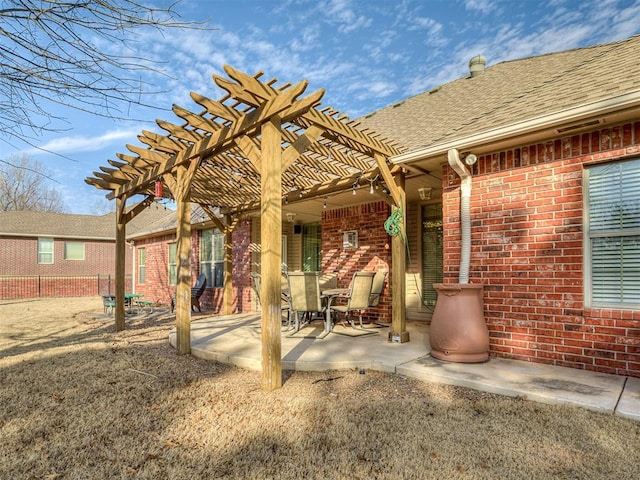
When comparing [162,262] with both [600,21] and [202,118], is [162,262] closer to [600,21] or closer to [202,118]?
[202,118]

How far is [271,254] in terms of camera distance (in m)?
3.40

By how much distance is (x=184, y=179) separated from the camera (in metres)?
4.91

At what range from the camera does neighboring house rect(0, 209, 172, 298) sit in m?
17.6

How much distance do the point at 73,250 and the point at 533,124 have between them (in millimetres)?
21993

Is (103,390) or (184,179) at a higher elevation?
(184,179)

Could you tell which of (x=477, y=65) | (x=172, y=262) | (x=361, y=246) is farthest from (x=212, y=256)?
(x=477, y=65)

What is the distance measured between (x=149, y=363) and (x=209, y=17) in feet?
12.7

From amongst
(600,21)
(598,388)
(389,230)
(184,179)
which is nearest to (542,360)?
(598,388)

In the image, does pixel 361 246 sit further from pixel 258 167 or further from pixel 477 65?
pixel 477 65

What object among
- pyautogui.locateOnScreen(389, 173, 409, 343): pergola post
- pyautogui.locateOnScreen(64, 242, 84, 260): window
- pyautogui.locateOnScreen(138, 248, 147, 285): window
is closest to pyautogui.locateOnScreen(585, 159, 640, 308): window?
pyautogui.locateOnScreen(389, 173, 409, 343): pergola post

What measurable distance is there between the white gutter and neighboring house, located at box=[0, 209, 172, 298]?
1654cm

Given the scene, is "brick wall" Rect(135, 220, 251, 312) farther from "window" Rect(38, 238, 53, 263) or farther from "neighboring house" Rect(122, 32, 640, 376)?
"window" Rect(38, 238, 53, 263)

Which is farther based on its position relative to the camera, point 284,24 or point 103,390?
point 284,24

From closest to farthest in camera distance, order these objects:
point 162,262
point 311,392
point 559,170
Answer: point 311,392
point 559,170
point 162,262
